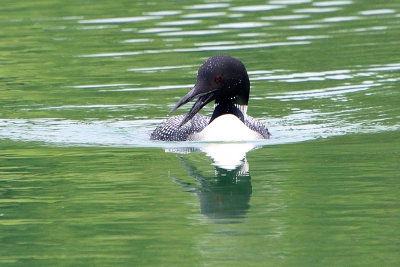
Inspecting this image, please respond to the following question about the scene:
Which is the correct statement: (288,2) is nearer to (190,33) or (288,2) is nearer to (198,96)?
(190,33)

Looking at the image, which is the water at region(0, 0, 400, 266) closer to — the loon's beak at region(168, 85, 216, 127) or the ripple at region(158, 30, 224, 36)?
the ripple at region(158, 30, 224, 36)

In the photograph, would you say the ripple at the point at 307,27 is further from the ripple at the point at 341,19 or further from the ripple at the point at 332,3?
the ripple at the point at 332,3

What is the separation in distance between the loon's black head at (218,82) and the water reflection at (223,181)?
1.71 feet

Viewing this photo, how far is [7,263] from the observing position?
741cm

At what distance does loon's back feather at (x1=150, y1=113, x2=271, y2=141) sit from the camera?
1264 cm

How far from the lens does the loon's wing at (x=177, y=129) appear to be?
12633 millimetres

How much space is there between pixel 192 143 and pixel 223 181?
90.1 inches

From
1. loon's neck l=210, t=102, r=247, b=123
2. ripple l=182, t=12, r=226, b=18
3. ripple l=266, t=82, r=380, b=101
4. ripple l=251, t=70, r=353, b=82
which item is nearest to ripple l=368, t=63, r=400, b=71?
ripple l=251, t=70, r=353, b=82

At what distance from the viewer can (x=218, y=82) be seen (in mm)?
12414

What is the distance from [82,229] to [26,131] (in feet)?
17.9

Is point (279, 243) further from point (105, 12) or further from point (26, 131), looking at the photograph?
point (105, 12)

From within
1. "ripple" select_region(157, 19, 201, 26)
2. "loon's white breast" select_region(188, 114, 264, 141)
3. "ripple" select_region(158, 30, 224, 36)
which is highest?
"ripple" select_region(157, 19, 201, 26)

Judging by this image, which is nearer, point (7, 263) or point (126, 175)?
point (7, 263)

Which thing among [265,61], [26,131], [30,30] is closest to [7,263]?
[26,131]
